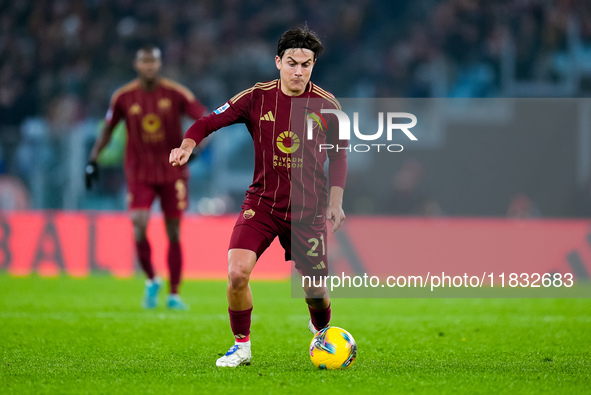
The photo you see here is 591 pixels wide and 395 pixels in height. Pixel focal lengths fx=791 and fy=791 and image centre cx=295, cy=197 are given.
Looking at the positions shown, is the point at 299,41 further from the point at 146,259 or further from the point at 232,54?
the point at 232,54

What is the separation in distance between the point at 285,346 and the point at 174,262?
2.60m

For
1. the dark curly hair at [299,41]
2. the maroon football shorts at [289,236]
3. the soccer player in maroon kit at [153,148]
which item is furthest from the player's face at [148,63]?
the maroon football shorts at [289,236]

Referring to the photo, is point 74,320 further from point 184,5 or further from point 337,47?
point 184,5

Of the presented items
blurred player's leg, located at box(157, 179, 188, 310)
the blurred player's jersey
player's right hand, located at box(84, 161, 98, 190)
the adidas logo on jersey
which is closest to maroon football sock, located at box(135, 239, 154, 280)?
blurred player's leg, located at box(157, 179, 188, 310)

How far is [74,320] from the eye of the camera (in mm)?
7051

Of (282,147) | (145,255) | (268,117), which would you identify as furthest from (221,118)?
(145,255)

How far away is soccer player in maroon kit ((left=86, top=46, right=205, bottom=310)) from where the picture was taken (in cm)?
795

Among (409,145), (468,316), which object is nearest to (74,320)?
(468,316)

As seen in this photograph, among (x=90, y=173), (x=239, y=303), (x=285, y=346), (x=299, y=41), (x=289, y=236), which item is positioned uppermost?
(x=299, y=41)

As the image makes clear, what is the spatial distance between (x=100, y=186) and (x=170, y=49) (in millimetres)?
4122

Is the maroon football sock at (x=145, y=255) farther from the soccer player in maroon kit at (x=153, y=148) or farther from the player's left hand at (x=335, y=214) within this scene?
the player's left hand at (x=335, y=214)

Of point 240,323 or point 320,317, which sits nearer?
point 240,323

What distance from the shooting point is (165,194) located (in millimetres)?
7980

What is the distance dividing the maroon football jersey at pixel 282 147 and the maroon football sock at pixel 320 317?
636mm
